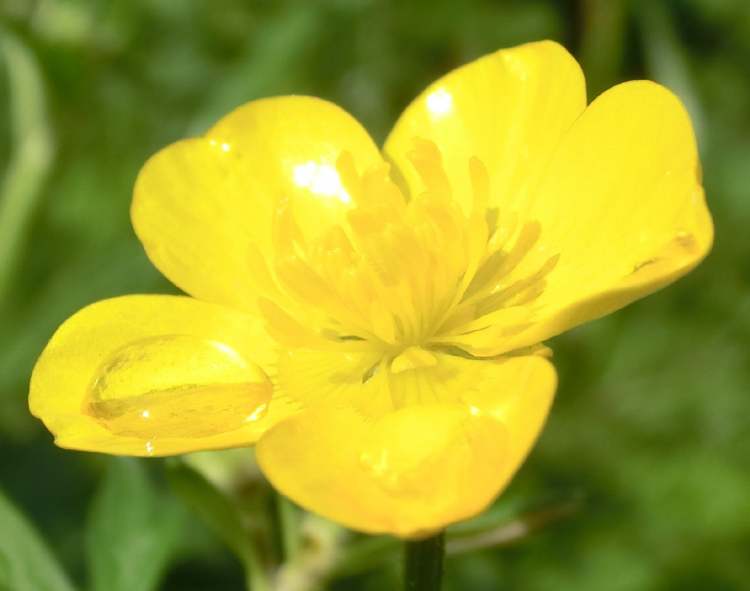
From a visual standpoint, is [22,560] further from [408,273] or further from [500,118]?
[500,118]

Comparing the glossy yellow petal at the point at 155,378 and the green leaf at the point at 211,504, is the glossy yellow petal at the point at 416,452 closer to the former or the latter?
the glossy yellow petal at the point at 155,378

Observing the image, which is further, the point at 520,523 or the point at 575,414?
the point at 575,414

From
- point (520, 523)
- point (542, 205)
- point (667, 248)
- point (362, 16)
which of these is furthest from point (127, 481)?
point (362, 16)

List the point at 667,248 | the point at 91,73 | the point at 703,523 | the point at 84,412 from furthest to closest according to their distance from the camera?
the point at 91,73 → the point at 703,523 → the point at 84,412 → the point at 667,248

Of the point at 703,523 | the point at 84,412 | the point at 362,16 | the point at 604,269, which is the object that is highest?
the point at 604,269

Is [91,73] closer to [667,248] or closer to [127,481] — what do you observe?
[127,481]

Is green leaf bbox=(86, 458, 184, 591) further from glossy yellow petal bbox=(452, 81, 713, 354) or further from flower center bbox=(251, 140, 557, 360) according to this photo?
glossy yellow petal bbox=(452, 81, 713, 354)

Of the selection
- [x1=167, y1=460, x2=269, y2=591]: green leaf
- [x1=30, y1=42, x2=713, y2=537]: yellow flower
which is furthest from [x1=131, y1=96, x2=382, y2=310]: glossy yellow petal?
[x1=167, y1=460, x2=269, y2=591]: green leaf

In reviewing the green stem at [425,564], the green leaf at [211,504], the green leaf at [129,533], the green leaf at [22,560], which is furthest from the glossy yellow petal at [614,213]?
the green leaf at [22,560]

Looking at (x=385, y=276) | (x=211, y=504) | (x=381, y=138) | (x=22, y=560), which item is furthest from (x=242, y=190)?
(x=381, y=138)
